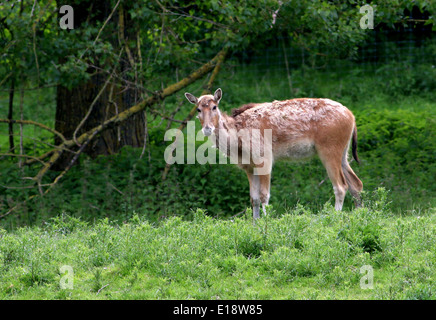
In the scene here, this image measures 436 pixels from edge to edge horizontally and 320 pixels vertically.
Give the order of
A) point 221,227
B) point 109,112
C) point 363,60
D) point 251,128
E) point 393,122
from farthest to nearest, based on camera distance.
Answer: point 363,60
point 393,122
point 109,112
point 251,128
point 221,227

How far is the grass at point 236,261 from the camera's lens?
20.7ft

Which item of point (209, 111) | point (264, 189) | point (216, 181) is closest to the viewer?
point (209, 111)

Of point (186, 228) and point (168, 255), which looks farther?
point (186, 228)

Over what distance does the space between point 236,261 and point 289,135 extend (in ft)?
12.7

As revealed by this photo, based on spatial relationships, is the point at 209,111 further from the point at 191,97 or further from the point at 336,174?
the point at 336,174

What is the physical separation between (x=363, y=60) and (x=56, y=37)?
10.3m

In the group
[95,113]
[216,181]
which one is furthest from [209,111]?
[95,113]

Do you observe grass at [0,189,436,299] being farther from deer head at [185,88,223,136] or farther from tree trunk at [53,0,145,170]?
tree trunk at [53,0,145,170]

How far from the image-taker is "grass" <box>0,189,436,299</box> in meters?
6.30

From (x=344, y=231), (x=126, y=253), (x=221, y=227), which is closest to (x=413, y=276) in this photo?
(x=344, y=231)

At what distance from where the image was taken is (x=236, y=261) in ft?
22.2

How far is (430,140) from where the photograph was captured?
13.5 meters

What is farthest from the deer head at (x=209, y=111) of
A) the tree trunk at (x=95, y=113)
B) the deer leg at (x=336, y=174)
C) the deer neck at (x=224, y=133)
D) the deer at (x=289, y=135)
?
the tree trunk at (x=95, y=113)
